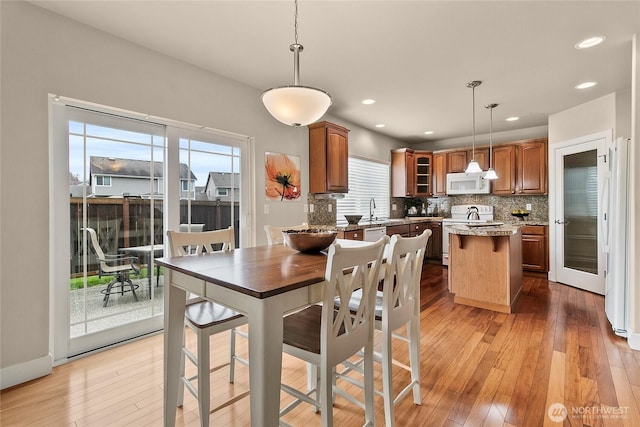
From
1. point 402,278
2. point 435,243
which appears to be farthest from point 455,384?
point 435,243

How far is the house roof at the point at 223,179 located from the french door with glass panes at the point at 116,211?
0.01m

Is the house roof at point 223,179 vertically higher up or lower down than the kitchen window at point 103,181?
higher up

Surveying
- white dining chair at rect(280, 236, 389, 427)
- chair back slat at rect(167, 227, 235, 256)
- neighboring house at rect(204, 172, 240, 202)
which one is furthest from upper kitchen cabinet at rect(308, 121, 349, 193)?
white dining chair at rect(280, 236, 389, 427)

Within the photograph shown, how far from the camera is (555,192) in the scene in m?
4.63

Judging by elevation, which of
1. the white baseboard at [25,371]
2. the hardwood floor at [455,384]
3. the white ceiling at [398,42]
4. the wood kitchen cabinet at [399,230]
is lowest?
the hardwood floor at [455,384]

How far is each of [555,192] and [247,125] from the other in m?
4.51

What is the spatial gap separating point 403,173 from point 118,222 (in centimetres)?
487

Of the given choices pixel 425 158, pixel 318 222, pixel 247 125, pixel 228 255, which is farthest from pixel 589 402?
pixel 425 158

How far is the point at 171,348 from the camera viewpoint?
1.59m

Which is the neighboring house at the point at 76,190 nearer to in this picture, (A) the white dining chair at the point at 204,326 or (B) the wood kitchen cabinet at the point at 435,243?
(A) the white dining chair at the point at 204,326

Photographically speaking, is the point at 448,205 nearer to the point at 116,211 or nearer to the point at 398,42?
the point at 398,42

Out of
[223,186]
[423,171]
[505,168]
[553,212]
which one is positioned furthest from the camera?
[423,171]

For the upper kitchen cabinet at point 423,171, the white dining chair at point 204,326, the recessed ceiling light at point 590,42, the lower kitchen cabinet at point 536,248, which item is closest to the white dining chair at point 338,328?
the white dining chair at point 204,326

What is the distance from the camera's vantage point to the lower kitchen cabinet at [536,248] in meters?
4.94
